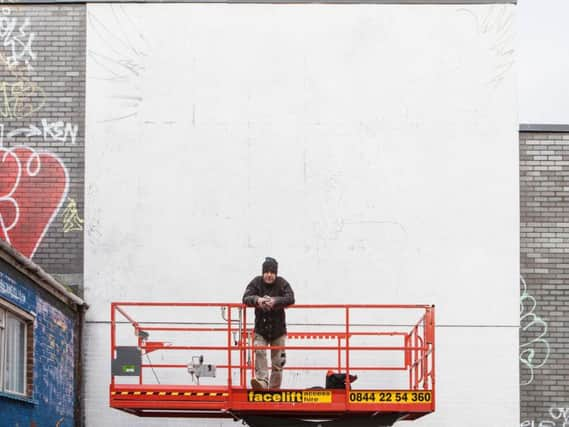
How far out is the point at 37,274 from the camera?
1789 cm

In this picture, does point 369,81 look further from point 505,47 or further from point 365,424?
point 365,424

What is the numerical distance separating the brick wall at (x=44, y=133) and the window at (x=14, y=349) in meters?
3.11

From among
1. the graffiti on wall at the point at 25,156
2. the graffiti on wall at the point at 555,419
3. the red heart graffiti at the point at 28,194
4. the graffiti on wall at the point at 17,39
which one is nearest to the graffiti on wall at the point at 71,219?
the graffiti on wall at the point at 25,156

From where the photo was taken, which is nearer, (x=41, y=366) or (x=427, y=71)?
(x=41, y=366)

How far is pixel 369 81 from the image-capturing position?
21375 millimetres

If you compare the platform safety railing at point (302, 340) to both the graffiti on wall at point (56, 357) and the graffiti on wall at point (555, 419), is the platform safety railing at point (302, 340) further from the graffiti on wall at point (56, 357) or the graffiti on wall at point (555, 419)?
the graffiti on wall at point (555, 419)

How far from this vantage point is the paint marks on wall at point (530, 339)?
21016 millimetres

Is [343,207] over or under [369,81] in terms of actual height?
under

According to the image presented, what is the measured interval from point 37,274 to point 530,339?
27.6ft

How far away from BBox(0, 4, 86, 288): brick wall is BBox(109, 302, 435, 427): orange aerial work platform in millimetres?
1869

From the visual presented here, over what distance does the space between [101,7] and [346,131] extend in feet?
15.5

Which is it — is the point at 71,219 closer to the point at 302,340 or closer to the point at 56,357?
the point at 56,357

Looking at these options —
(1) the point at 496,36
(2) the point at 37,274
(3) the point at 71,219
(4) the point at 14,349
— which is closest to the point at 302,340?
(3) the point at 71,219

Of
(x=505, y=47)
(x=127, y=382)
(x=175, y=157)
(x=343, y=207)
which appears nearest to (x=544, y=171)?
(x=505, y=47)
